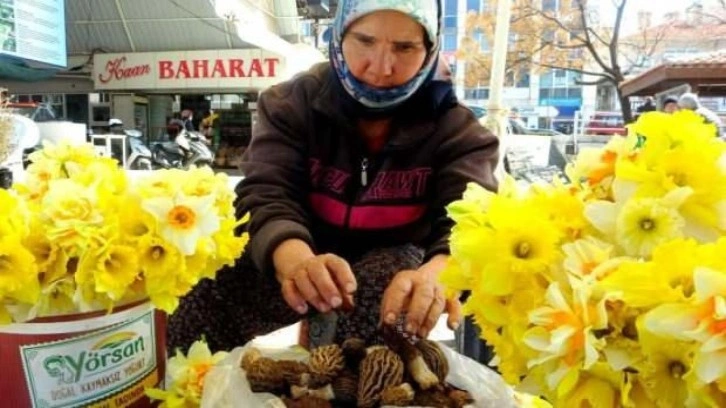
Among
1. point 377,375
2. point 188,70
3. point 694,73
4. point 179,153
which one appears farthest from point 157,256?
point 188,70

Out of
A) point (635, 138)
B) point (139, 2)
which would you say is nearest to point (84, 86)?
point (139, 2)

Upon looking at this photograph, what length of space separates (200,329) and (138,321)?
0.40 meters

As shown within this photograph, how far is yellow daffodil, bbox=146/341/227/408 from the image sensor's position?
76 cm

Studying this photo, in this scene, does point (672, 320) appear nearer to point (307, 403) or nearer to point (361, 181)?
point (307, 403)

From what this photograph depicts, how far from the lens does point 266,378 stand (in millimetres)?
717

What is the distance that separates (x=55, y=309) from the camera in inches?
25.6

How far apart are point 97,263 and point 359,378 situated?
291 millimetres

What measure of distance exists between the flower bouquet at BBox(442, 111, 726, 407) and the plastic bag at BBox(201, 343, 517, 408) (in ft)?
0.56

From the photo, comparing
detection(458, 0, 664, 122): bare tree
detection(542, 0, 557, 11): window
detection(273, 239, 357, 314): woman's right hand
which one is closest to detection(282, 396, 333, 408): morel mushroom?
detection(273, 239, 357, 314): woman's right hand

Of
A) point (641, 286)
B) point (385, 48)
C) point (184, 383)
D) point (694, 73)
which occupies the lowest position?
point (184, 383)

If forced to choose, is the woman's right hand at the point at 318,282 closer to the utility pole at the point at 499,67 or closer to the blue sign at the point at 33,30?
the utility pole at the point at 499,67

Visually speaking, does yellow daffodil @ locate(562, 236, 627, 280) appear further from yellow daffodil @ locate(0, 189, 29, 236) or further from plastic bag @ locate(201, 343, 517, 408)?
yellow daffodil @ locate(0, 189, 29, 236)

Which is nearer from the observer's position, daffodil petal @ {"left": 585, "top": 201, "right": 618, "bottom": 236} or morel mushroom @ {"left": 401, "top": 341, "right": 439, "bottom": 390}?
daffodil petal @ {"left": 585, "top": 201, "right": 618, "bottom": 236}

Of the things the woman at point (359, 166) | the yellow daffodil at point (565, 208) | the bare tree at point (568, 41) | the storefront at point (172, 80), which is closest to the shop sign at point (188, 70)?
the storefront at point (172, 80)
